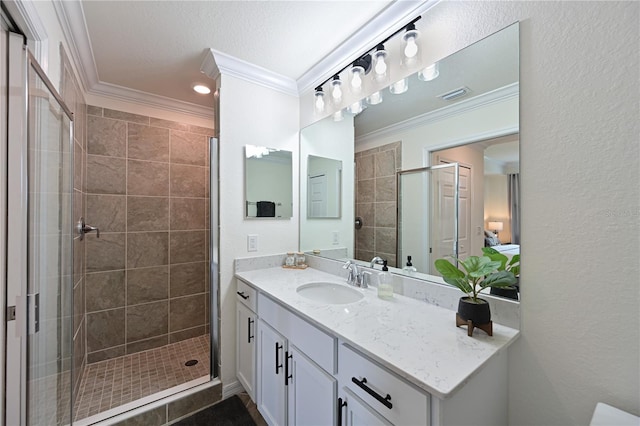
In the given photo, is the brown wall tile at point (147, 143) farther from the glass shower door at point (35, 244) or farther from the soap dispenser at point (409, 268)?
the soap dispenser at point (409, 268)

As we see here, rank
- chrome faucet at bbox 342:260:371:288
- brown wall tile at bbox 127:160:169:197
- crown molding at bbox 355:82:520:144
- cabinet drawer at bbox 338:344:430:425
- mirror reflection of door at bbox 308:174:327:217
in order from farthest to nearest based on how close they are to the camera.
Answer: brown wall tile at bbox 127:160:169:197
mirror reflection of door at bbox 308:174:327:217
chrome faucet at bbox 342:260:371:288
crown molding at bbox 355:82:520:144
cabinet drawer at bbox 338:344:430:425

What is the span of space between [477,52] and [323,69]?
1011 mm

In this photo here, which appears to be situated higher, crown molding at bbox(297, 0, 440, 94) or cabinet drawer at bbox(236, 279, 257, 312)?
crown molding at bbox(297, 0, 440, 94)

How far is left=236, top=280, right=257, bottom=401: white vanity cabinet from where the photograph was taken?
1.60 m

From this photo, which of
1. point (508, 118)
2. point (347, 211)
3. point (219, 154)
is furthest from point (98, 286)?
point (508, 118)

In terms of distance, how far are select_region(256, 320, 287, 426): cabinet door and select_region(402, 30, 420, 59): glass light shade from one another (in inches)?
62.1

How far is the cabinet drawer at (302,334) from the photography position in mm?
1022

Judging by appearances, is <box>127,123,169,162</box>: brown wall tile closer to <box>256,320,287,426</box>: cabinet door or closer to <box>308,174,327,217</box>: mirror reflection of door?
<box>308,174,327,217</box>: mirror reflection of door

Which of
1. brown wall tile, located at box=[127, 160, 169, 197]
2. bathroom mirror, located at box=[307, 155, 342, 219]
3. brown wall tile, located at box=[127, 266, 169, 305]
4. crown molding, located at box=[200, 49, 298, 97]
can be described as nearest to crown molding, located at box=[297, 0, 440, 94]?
crown molding, located at box=[200, 49, 298, 97]

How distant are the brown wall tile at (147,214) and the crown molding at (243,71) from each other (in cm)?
123

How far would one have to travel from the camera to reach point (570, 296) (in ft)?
2.90

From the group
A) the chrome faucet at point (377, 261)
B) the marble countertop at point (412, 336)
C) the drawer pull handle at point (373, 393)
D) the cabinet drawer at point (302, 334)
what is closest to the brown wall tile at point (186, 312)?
the cabinet drawer at point (302, 334)

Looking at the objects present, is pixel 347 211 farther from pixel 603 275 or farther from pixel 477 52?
pixel 603 275

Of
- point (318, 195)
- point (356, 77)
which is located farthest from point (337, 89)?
point (318, 195)
